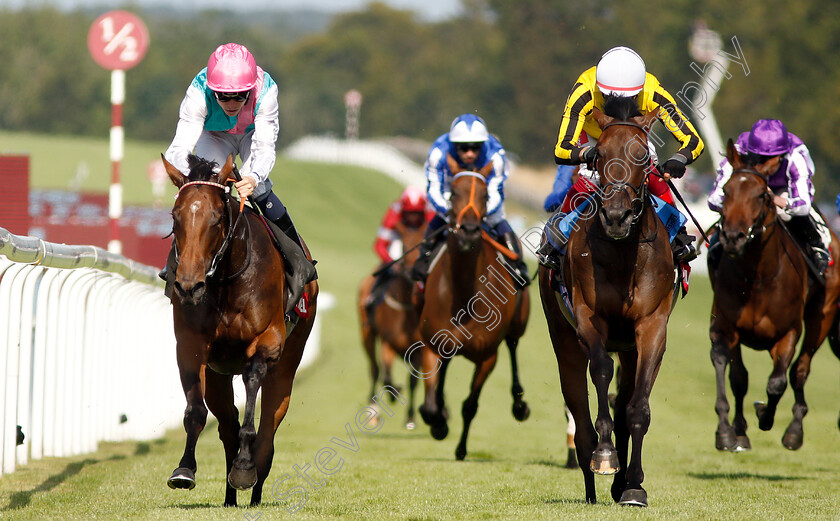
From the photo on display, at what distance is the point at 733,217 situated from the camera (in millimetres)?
7574

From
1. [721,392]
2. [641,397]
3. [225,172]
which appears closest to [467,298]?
[721,392]

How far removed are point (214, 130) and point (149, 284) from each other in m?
4.07

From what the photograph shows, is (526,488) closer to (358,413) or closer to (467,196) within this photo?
(467,196)

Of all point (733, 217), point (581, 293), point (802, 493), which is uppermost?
point (733, 217)

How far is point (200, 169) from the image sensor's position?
18.1 ft

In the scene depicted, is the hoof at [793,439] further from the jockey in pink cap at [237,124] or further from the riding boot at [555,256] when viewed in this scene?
the jockey in pink cap at [237,124]

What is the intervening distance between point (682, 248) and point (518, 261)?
3.19 metres

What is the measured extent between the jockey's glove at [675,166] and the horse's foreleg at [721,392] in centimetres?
247

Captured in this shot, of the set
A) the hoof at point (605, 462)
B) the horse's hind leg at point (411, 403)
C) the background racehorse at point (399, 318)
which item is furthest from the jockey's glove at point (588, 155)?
the horse's hind leg at point (411, 403)

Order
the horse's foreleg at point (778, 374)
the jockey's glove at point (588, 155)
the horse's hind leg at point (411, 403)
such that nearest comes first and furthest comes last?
the jockey's glove at point (588, 155), the horse's foreleg at point (778, 374), the horse's hind leg at point (411, 403)

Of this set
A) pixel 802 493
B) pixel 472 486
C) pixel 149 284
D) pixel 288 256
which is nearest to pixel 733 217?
pixel 802 493

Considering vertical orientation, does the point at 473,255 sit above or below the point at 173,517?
above

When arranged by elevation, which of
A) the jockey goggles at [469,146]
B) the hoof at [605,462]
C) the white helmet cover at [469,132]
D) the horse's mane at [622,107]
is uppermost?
the white helmet cover at [469,132]

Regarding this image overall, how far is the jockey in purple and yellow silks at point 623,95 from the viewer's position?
240 inches
